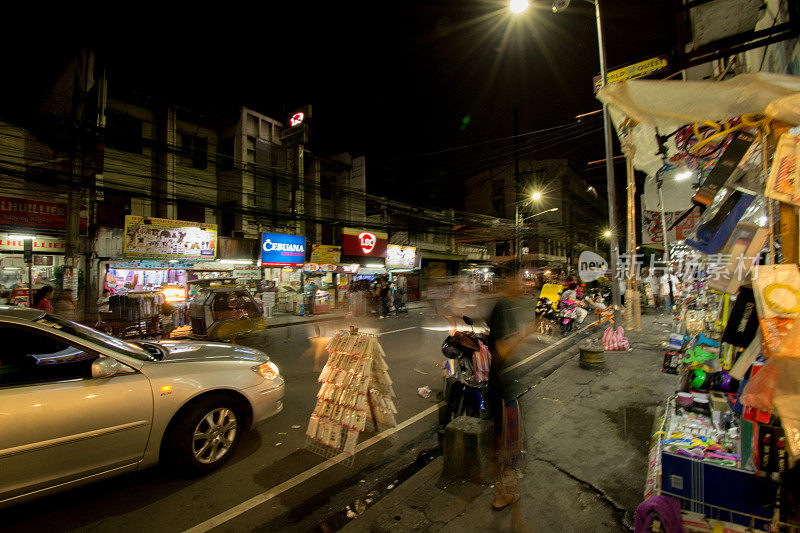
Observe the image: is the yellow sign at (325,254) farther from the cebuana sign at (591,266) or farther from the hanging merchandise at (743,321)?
the hanging merchandise at (743,321)

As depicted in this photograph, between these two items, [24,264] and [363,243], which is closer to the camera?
[24,264]

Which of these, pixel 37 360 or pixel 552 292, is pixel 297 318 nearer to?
pixel 552 292

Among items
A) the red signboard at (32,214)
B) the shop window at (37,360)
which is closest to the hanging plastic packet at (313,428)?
the shop window at (37,360)

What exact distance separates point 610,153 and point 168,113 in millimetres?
17923

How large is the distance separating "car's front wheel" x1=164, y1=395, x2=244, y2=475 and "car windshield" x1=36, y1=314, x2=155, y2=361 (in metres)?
0.73

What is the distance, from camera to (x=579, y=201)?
5191 cm

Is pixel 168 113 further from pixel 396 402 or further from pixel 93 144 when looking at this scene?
pixel 396 402

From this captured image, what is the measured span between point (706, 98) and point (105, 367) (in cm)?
488

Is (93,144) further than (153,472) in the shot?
Yes

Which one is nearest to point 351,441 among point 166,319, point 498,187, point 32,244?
point 166,319

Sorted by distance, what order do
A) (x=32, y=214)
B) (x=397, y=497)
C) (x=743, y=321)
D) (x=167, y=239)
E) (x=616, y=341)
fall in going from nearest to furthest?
(x=743, y=321) → (x=397, y=497) → (x=616, y=341) → (x=32, y=214) → (x=167, y=239)

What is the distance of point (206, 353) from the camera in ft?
13.1

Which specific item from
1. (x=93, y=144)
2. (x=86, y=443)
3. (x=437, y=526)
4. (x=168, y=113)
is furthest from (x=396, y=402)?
(x=168, y=113)

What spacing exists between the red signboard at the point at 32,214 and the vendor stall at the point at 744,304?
1602 cm
